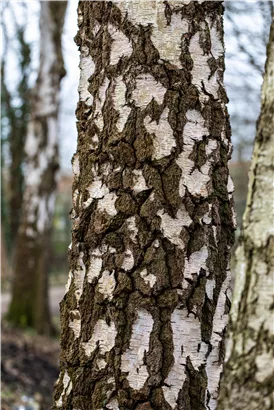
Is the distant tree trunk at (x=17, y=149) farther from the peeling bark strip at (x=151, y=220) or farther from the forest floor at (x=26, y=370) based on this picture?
the peeling bark strip at (x=151, y=220)

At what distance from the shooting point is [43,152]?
961 centimetres

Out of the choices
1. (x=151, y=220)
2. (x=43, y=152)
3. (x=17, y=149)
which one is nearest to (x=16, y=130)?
(x=17, y=149)

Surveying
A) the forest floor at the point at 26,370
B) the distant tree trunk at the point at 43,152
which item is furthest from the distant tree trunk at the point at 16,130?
the forest floor at the point at 26,370

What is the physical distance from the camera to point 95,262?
6.68 ft

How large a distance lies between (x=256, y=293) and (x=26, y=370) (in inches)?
236

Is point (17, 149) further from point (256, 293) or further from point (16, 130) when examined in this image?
point (256, 293)

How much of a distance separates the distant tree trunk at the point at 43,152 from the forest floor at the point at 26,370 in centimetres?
96

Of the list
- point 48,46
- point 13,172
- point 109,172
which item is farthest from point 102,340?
point 13,172

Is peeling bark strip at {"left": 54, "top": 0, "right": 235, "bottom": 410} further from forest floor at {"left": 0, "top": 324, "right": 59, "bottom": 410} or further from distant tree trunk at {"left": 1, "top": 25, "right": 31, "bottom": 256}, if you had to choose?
distant tree trunk at {"left": 1, "top": 25, "right": 31, "bottom": 256}

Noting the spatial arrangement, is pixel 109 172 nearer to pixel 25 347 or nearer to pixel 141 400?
pixel 141 400

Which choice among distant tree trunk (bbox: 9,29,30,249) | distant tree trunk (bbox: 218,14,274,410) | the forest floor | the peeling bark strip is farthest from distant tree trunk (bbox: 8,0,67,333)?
distant tree trunk (bbox: 218,14,274,410)

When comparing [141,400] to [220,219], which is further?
[220,219]

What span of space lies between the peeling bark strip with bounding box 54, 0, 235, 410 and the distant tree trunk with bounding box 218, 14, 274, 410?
505 millimetres

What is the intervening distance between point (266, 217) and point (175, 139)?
634 mm
